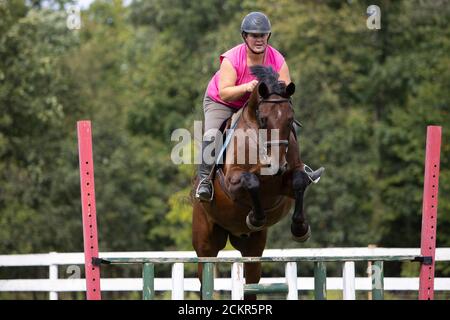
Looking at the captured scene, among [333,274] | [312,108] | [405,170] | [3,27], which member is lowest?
[333,274]

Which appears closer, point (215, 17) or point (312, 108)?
point (312, 108)

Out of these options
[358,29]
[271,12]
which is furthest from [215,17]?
[358,29]

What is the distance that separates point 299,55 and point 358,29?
6.70ft

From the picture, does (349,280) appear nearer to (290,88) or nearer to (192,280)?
(290,88)

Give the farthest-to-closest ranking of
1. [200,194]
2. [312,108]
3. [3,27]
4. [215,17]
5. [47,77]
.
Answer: [215,17] < [312,108] < [47,77] < [3,27] < [200,194]

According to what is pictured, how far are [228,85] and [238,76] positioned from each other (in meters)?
0.17

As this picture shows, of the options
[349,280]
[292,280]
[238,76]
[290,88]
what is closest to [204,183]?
[238,76]

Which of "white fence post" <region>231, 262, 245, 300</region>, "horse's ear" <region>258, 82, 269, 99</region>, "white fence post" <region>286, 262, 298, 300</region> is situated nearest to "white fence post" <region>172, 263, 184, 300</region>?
"white fence post" <region>231, 262, 245, 300</region>

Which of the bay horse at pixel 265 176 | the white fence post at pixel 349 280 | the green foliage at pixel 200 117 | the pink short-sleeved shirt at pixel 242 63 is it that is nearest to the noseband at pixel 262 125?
the bay horse at pixel 265 176

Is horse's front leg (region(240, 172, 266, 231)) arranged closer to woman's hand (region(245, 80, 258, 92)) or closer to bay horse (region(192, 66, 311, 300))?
bay horse (region(192, 66, 311, 300))

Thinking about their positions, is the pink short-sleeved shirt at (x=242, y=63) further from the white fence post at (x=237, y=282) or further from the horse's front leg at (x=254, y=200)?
the white fence post at (x=237, y=282)

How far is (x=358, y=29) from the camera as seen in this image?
2878 cm

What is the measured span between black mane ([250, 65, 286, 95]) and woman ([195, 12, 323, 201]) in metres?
0.10

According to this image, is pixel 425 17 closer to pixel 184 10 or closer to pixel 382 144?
pixel 382 144
